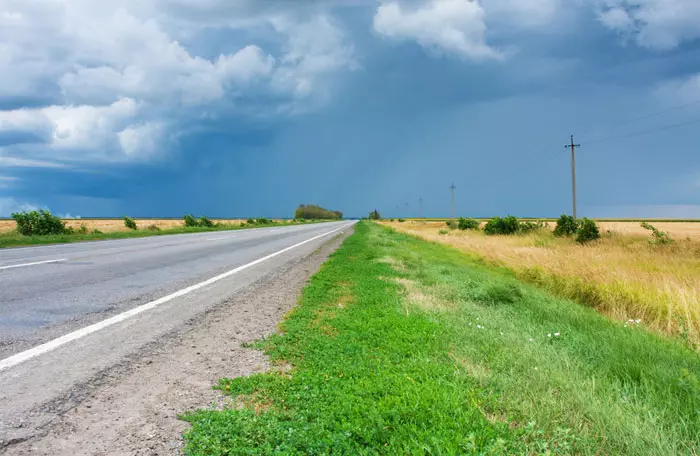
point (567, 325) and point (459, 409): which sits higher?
point (459, 409)

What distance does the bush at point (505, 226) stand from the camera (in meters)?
37.5

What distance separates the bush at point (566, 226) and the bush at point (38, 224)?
35000mm

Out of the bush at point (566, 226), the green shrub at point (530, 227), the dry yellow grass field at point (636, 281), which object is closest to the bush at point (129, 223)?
the dry yellow grass field at point (636, 281)

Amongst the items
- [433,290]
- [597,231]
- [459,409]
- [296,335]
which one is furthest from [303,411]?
[597,231]

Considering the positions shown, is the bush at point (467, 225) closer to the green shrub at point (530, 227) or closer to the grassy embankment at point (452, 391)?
the green shrub at point (530, 227)

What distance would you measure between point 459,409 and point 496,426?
28 centimetres

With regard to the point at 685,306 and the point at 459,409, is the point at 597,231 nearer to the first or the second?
the point at 685,306

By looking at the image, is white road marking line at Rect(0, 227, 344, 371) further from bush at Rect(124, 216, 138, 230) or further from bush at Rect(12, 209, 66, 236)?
bush at Rect(124, 216, 138, 230)

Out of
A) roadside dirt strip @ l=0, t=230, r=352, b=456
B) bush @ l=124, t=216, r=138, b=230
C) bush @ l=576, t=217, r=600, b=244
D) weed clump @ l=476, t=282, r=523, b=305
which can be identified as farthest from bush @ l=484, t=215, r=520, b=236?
roadside dirt strip @ l=0, t=230, r=352, b=456

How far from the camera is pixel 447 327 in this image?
556 cm

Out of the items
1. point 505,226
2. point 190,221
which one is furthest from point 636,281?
point 190,221

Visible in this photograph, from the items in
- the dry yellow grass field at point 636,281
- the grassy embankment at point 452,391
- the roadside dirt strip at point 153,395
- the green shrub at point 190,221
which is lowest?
the dry yellow grass field at point 636,281

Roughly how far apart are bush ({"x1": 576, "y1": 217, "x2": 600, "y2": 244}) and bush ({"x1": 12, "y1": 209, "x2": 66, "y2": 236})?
34214mm

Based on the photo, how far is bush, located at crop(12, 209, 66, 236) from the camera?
2709 centimetres
